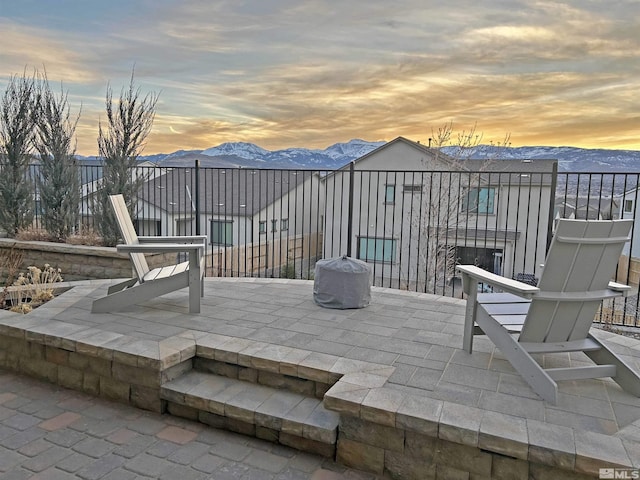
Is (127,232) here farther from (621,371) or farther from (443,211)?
(443,211)

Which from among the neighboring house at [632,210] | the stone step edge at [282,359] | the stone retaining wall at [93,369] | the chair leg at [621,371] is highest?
the neighboring house at [632,210]

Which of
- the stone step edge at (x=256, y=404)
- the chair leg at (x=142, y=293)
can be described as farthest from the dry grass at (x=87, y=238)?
the stone step edge at (x=256, y=404)

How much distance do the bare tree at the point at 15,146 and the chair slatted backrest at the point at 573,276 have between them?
7.37m

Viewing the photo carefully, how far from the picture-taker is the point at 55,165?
250 inches

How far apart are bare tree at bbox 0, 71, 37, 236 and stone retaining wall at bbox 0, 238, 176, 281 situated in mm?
676

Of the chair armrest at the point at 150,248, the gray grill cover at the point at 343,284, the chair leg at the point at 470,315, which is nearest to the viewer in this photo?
the chair leg at the point at 470,315

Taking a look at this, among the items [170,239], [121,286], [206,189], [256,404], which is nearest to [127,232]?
[170,239]

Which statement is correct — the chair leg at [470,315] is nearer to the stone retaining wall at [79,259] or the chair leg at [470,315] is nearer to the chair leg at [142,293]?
the chair leg at [142,293]

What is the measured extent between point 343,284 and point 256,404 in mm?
1573

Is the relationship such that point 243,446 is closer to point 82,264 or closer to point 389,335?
point 389,335

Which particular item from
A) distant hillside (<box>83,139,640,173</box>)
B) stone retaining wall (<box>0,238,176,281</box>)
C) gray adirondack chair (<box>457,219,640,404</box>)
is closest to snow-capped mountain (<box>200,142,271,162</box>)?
distant hillside (<box>83,139,640,173</box>)

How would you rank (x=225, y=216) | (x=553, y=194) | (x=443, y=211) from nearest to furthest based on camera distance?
1. (x=553, y=194)
2. (x=225, y=216)
3. (x=443, y=211)

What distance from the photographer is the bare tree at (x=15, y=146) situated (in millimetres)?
6594

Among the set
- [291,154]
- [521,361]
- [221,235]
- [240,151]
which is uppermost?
[291,154]
